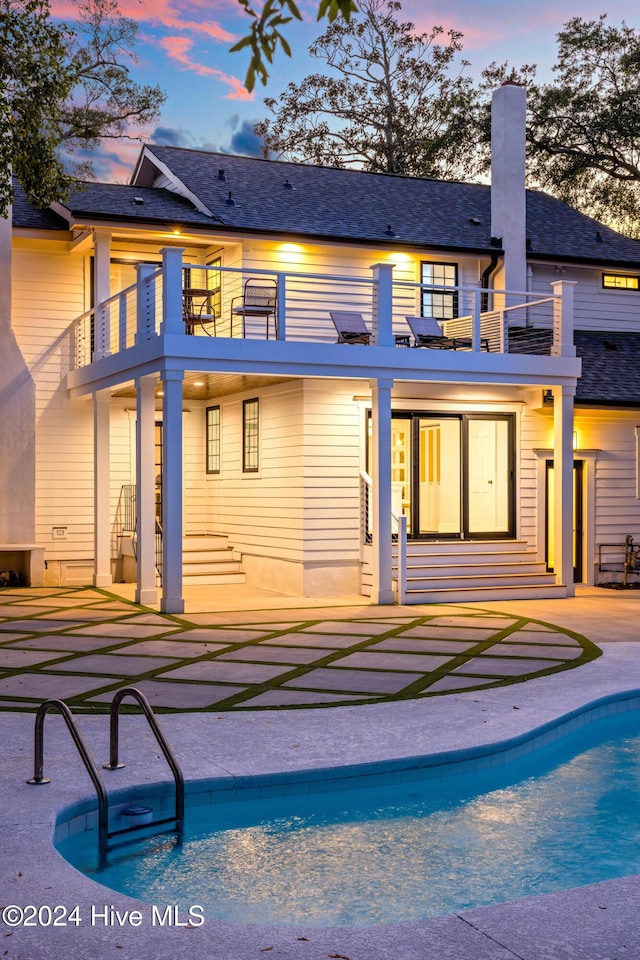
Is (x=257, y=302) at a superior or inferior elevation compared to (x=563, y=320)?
superior

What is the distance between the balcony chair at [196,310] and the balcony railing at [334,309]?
0.16 meters

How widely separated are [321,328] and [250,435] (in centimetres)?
271

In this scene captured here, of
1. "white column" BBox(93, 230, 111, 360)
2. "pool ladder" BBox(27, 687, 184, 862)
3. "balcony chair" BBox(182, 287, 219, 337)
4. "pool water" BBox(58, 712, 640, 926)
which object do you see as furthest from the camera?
"white column" BBox(93, 230, 111, 360)

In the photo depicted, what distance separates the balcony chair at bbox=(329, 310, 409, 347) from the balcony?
1.05 feet

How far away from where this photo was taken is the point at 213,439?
69.3ft

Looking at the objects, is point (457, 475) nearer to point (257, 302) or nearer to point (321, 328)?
point (321, 328)

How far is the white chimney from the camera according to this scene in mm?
20719

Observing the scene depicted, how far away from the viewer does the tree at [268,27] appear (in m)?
2.94

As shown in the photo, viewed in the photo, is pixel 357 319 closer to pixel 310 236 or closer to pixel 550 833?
pixel 310 236

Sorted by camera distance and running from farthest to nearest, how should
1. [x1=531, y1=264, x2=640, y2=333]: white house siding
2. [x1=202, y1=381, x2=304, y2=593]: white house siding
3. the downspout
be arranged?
[x1=531, y1=264, x2=640, y2=333]: white house siding → the downspout → [x1=202, y1=381, x2=304, y2=593]: white house siding

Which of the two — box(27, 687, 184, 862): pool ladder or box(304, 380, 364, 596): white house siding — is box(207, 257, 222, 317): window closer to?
box(304, 380, 364, 596): white house siding

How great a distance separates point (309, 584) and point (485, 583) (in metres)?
2.90

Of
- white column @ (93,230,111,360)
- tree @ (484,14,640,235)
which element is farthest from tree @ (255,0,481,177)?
white column @ (93,230,111,360)

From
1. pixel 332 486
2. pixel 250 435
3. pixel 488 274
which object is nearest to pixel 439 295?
pixel 488 274
